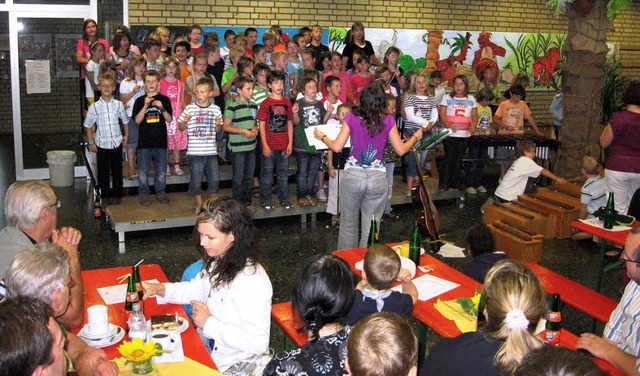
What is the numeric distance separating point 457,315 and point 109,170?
5.66 m

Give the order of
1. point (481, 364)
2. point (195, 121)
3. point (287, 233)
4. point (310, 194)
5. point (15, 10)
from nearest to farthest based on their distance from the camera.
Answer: point (481, 364)
point (195, 121)
point (287, 233)
point (310, 194)
point (15, 10)

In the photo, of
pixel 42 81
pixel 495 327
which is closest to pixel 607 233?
pixel 495 327

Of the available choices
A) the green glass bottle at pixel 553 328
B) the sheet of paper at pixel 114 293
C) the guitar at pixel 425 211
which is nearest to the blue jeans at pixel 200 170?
the guitar at pixel 425 211

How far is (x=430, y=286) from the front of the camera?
4.53m

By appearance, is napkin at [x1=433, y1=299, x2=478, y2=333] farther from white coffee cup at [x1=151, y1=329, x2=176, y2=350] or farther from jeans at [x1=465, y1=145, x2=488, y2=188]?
jeans at [x1=465, y1=145, x2=488, y2=188]

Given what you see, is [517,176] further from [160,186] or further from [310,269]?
[310,269]

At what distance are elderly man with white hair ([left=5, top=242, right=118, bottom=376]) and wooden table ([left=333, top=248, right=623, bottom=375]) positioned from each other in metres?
1.83

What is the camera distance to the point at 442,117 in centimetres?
977

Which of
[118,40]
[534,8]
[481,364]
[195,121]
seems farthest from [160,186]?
[534,8]

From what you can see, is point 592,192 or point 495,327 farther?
point 592,192

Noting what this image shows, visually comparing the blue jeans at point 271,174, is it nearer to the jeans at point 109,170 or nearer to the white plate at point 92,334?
the jeans at point 109,170

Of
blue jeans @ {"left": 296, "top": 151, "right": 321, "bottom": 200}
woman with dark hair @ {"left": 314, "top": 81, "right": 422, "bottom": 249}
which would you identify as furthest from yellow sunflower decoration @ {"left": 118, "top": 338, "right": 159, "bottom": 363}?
blue jeans @ {"left": 296, "top": 151, "right": 321, "bottom": 200}

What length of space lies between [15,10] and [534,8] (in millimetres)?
10584

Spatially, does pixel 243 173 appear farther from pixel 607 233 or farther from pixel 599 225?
pixel 607 233
